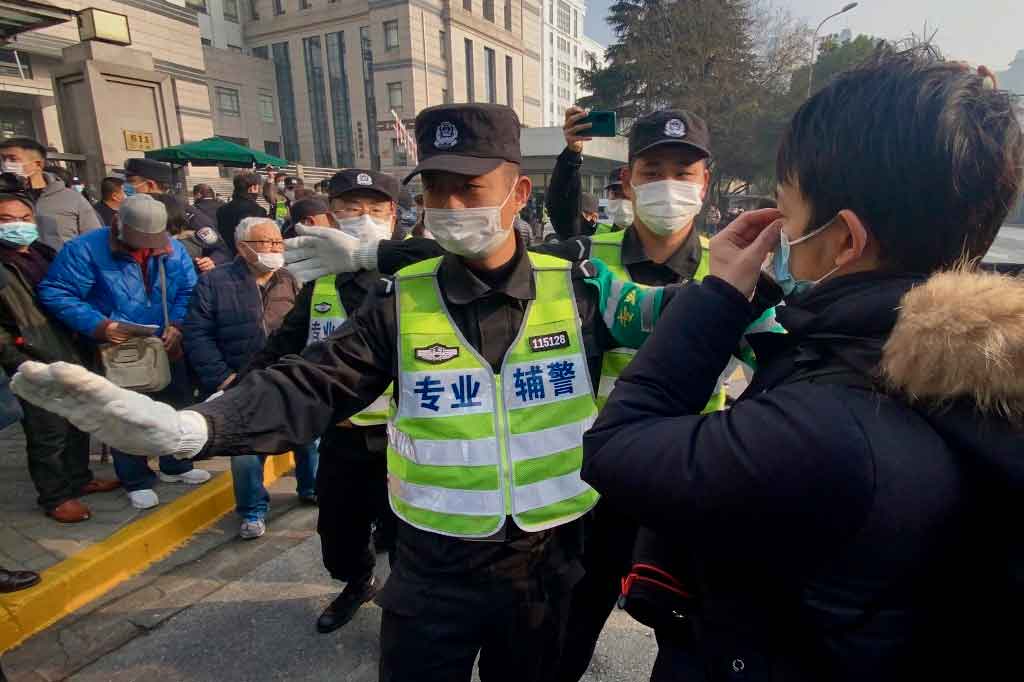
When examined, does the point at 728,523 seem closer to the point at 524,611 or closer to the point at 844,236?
the point at 844,236

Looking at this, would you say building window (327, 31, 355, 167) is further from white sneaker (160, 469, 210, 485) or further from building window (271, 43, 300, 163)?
white sneaker (160, 469, 210, 485)

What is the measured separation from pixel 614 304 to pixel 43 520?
3.68m

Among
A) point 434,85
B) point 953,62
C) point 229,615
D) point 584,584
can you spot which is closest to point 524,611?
point 584,584

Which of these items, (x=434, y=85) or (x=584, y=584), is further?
(x=434, y=85)

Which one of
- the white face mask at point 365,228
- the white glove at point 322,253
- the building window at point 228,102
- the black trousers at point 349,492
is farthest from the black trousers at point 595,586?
the building window at point 228,102

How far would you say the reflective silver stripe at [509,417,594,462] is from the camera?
1.59 metres

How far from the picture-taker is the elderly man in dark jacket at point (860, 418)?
726 mm

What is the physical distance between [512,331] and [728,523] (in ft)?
3.19

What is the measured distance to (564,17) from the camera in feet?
252

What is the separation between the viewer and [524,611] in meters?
1.61

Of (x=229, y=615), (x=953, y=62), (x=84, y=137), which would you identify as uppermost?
(x=84, y=137)

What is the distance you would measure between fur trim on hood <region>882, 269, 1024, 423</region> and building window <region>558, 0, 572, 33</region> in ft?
279

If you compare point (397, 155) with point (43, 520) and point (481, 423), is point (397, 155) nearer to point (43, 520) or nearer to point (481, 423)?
point (43, 520)

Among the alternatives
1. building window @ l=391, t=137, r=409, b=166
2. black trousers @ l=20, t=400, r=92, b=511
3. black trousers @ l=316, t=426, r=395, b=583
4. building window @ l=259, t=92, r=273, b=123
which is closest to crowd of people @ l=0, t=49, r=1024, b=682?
black trousers @ l=316, t=426, r=395, b=583
